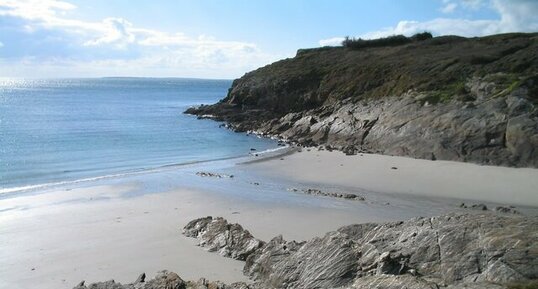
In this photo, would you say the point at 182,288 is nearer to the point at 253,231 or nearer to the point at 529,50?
the point at 253,231

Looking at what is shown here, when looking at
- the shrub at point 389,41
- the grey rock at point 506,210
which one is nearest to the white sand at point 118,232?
the grey rock at point 506,210

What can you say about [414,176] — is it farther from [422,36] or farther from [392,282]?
[422,36]

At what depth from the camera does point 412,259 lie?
986 centimetres

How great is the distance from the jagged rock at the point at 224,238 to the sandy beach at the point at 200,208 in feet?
1.26

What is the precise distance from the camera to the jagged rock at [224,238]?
14219 millimetres

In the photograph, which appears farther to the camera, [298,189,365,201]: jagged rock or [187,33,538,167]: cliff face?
[187,33,538,167]: cliff face

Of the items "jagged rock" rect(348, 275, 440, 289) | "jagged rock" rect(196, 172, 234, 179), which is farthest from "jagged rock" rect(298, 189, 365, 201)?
"jagged rock" rect(348, 275, 440, 289)

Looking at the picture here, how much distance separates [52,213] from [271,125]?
103ft

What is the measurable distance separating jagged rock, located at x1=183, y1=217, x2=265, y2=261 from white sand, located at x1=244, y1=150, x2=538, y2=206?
38.4ft

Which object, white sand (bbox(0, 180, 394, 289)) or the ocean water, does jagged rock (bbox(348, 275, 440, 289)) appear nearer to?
white sand (bbox(0, 180, 394, 289))

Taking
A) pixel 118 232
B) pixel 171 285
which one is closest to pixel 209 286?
pixel 171 285

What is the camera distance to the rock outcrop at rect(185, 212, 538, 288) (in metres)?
8.47

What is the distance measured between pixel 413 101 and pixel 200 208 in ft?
72.6

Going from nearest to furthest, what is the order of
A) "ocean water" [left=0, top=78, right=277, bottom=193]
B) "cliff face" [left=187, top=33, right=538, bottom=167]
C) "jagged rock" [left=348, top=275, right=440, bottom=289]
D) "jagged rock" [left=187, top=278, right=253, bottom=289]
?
"jagged rock" [left=348, top=275, right=440, bottom=289], "jagged rock" [left=187, top=278, right=253, bottom=289], "cliff face" [left=187, top=33, right=538, bottom=167], "ocean water" [left=0, top=78, right=277, bottom=193]
